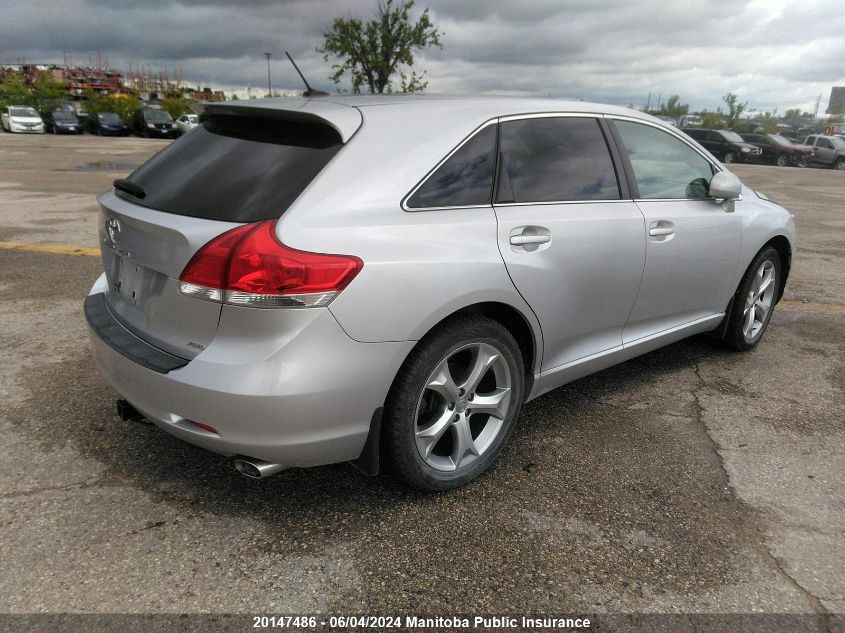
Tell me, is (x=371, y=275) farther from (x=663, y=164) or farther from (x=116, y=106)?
(x=116, y=106)

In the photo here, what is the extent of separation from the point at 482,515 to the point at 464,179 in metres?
1.34

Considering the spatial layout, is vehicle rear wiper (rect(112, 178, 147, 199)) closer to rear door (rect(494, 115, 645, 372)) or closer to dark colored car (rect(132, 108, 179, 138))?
rear door (rect(494, 115, 645, 372))

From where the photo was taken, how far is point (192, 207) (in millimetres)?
2471

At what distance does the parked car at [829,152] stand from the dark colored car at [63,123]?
38619mm

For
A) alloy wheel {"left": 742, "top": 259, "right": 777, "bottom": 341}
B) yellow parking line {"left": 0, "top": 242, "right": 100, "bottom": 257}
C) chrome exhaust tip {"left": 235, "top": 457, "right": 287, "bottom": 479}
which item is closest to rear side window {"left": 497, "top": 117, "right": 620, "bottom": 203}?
chrome exhaust tip {"left": 235, "top": 457, "right": 287, "bottom": 479}

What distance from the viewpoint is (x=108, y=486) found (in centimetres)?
281

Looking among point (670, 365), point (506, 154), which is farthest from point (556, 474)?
point (670, 365)

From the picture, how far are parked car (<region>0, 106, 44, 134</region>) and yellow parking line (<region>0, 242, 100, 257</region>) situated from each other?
36.3m

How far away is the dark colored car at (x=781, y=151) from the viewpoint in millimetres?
29922

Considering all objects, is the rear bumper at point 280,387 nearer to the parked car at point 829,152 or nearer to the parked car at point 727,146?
the parked car at point 727,146

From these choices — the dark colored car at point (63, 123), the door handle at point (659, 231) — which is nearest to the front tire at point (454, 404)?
the door handle at point (659, 231)

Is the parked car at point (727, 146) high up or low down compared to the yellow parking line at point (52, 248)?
up

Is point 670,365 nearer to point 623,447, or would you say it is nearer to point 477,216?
point 623,447

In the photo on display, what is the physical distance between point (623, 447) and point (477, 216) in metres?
1.40
